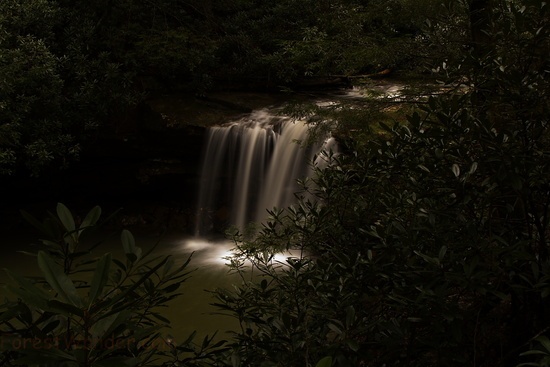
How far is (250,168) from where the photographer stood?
984cm

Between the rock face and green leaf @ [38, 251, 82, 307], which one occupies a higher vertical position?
green leaf @ [38, 251, 82, 307]

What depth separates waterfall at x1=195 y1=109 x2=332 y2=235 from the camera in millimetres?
9328

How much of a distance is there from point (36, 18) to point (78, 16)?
1.37 meters

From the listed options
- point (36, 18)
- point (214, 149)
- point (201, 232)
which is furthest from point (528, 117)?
point (36, 18)

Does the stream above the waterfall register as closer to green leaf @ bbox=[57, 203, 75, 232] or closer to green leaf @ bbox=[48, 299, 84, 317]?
green leaf @ bbox=[57, 203, 75, 232]

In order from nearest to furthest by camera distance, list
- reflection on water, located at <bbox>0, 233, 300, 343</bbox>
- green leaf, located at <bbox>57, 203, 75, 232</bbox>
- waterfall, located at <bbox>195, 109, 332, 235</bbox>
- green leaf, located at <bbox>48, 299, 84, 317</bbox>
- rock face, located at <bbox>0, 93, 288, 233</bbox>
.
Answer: green leaf, located at <bbox>48, 299, 84, 317</bbox> < green leaf, located at <bbox>57, 203, 75, 232</bbox> < reflection on water, located at <bbox>0, 233, 300, 343</bbox> < waterfall, located at <bbox>195, 109, 332, 235</bbox> < rock face, located at <bbox>0, 93, 288, 233</bbox>

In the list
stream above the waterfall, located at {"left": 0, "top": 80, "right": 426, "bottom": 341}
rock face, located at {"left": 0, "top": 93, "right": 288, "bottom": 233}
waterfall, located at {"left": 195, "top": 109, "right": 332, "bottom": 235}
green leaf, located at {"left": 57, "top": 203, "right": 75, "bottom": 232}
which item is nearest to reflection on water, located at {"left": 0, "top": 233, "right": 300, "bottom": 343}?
stream above the waterfall, located at {"left": 0, "top": 80, "right": 426, "bottom": 341}

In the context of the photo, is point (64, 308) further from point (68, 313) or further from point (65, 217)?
point (65, 217)

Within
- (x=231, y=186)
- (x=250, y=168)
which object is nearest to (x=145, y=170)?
(x=231, y=186)

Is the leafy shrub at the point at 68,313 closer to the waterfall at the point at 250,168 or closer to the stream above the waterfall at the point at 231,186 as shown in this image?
the stream above the waterfall at the point at 231,186

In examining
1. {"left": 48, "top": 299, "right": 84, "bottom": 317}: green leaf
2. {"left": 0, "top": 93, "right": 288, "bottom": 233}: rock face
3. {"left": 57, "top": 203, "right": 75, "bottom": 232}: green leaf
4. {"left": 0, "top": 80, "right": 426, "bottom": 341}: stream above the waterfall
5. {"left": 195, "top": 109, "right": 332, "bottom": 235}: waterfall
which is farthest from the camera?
{"left": 0, "top": 93, "right": 288, "bottom": 233}: rock face

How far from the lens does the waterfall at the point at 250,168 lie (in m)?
9.33

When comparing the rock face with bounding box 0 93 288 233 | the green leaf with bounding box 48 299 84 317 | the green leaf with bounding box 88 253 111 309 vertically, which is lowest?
the rock face with bounding box 0 93 288 233

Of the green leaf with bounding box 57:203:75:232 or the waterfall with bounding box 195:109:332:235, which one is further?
the waterfall with bounding box 195:109:332:235
